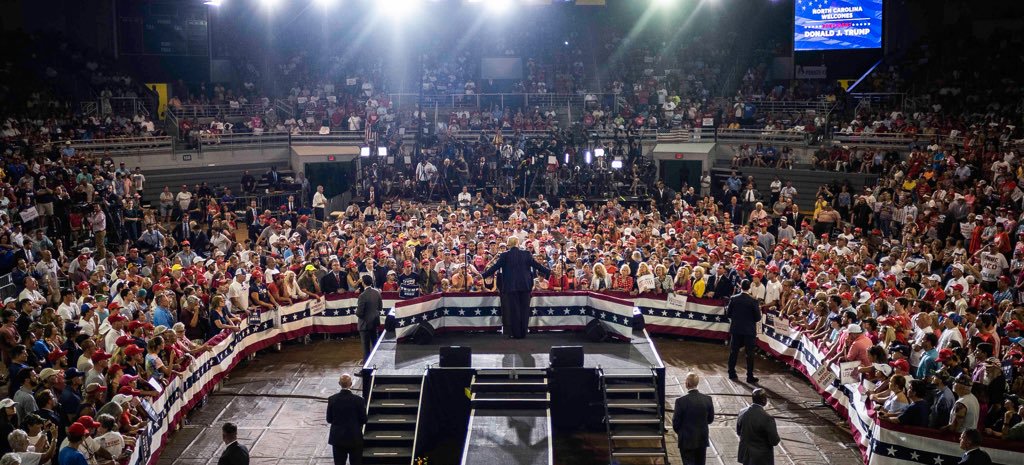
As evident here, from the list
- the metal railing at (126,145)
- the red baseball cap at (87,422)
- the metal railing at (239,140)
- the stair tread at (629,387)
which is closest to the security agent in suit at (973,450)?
the stair tread at (629,387)

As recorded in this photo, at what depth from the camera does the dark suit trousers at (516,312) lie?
14.5m

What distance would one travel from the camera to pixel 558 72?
37500mm

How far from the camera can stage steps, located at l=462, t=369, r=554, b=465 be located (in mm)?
11039

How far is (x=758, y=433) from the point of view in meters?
10.2

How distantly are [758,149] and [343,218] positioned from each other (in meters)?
13.5

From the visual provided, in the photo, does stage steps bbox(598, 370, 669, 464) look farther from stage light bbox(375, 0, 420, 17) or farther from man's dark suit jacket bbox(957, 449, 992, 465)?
stage light bbox(375, 0, 420, 17)

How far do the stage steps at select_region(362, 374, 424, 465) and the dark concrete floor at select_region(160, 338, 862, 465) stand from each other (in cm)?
61

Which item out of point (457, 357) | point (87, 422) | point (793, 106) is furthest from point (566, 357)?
point (793, 106)

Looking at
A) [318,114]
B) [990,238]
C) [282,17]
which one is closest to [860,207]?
[990,238]

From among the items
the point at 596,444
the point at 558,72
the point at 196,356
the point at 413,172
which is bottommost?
the point at 596,444

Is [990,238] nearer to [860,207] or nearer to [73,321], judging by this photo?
[860,207]

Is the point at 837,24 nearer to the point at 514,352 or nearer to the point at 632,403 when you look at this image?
the point at 514,352

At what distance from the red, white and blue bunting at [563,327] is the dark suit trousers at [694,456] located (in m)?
1.90

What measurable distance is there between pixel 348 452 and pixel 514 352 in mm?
3340
